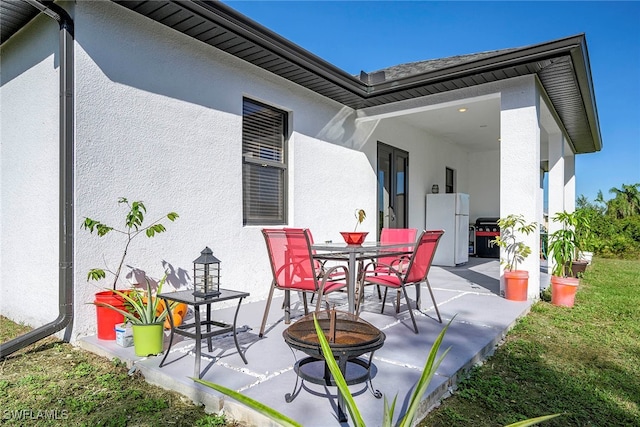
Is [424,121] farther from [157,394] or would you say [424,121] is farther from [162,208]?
[157,394]

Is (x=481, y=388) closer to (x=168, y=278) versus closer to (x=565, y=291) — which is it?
(x=168, y=278)

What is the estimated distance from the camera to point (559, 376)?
9.07 feet

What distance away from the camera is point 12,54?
13.3 ft

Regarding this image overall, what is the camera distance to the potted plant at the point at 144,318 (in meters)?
2.81

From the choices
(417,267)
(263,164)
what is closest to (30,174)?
(263,164)

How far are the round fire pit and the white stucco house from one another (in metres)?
2.16

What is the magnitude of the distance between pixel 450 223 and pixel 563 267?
3.50 m

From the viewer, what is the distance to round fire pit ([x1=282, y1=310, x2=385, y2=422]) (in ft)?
6.28

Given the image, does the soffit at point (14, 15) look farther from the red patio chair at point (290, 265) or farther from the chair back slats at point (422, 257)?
the chair back slats at point (422, 257)

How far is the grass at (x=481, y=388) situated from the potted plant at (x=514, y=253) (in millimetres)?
978

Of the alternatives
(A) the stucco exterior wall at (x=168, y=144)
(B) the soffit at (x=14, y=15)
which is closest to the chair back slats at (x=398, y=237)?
(A) the stucco exterior wall at (x=168, y=144)

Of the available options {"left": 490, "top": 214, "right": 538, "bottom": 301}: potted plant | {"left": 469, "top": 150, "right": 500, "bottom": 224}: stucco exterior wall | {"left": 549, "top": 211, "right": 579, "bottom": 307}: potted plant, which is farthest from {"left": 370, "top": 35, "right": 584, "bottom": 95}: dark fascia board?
{"left": 469, "top": 150, "right": 500, "bottom": 224}: stucco exterior wall

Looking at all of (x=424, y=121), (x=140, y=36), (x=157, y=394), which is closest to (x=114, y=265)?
(x=157, y=394)

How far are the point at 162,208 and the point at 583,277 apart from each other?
766 cm
